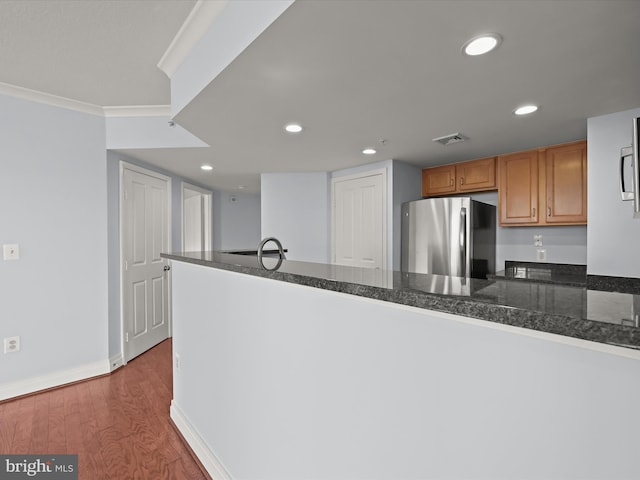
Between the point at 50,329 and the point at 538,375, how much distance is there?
11.5ft

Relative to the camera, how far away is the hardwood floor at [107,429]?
1.81 m

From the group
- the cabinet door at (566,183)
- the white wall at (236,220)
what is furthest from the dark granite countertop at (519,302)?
the white wall at (236,220)

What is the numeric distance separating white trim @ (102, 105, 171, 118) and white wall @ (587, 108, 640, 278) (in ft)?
11.2

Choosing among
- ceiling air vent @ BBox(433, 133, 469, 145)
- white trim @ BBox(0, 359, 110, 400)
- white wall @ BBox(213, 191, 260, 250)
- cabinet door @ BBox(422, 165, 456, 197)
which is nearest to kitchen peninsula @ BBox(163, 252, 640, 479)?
ceiling air vent @ BBox(433, 133, 469, 145)

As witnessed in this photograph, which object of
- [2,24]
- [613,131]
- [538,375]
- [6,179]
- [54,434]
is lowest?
[54,434]

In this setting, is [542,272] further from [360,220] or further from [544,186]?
[360,220]

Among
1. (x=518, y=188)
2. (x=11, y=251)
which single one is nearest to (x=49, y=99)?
(x=11, y=251)

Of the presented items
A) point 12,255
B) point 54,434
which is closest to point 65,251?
point 12,255

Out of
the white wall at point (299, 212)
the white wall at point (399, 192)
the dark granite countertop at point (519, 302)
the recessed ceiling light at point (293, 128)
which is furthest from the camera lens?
the white wall at point (299, 212)

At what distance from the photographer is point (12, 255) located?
2.57m

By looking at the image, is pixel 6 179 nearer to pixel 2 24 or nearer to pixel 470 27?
pixel 2 24

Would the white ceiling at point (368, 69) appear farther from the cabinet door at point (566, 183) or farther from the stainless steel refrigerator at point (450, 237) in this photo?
the stainless steel refrigerator at point (450, 237)

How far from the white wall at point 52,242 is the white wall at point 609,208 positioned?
3973 millimetres

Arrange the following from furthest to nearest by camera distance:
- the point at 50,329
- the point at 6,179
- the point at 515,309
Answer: the point at 50,329
the point at 6,179
the point at 515,309
